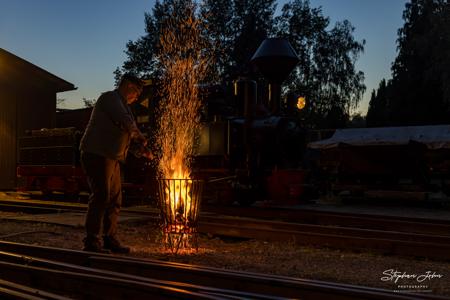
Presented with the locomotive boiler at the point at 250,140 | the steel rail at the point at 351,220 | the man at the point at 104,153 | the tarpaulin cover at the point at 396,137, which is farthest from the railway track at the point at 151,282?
the tarpaulin cover at the point at 396,137

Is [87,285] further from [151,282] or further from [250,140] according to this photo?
[250,140]

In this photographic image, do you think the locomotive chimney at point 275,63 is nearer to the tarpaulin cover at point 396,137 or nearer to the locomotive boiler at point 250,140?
the locomotive boiler at point 250,140

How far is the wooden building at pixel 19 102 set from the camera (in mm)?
20953

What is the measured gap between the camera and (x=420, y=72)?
36.5m

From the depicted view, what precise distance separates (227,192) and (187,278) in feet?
25.2

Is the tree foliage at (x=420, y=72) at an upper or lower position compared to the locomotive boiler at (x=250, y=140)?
upper

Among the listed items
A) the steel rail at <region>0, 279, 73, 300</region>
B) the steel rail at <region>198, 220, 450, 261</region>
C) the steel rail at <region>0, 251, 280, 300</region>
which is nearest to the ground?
the steel rail at <region>198, 220, 450, 261</region>

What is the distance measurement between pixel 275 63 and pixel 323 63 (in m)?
28.6

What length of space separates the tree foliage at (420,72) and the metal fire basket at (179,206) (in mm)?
26491

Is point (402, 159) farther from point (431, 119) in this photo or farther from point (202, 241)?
point (431, 119)

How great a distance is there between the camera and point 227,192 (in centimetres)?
1175

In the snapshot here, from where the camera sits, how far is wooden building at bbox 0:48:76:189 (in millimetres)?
20953

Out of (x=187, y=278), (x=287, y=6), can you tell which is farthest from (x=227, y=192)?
(x=287, y=6)

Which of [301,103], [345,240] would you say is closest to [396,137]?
[301,103]
